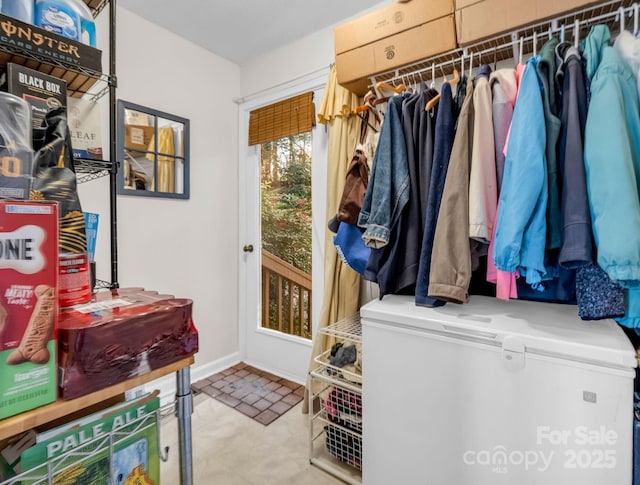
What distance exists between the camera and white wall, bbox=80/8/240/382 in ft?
6.61

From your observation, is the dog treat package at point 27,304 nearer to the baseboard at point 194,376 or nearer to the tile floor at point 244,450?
the tile floor at point 244,450

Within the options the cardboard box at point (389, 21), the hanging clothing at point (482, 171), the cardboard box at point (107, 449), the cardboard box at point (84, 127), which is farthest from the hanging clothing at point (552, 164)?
the cardboard box at point (84, 127)

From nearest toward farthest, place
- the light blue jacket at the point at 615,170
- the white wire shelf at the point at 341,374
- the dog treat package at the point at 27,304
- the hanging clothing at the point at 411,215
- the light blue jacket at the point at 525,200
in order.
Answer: the dog treat package at the point at 27,304 → the light blue jacket at the point at 615,170 → the light blue jacket at the point at 525,200 → the hanging clothing at the point at 411,215 → the white wire shelf at the point at 341,374

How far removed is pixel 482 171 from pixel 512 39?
2.12ft

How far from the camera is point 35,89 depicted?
0.96 m

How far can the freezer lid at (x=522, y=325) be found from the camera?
34.6 inches

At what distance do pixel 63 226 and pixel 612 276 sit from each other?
1.36m

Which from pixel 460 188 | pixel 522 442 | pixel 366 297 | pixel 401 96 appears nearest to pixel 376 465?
pixel 522 442

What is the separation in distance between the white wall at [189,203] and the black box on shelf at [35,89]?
1.02 meters

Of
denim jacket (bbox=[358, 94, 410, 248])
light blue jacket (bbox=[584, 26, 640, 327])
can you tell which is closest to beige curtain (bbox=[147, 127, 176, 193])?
denim jacket (bbox=[358, 94, 410, 248])

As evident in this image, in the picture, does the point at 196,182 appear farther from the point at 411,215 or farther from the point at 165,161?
the point at 411,215

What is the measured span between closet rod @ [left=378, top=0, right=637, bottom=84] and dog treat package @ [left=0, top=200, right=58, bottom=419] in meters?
1.54

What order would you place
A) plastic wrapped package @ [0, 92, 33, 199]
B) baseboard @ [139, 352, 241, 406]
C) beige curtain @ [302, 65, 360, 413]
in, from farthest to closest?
baseboard @ [139, 352, 241, 406], beige curtain @ [302, 65, 360, 413], plastic wrapped package @ [0, 92, 33, 199]

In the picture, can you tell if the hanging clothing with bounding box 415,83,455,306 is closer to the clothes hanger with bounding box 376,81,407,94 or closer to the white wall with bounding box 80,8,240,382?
the clothes hanger with bounding box 376,81,407,94
